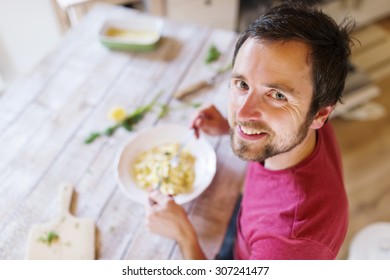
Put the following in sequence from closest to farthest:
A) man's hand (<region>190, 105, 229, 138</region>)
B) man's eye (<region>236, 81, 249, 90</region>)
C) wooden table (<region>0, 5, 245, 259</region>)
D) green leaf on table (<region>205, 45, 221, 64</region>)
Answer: man's eye (<region>236, 81, 249, 90</region>) < wooden table (<region>0, 5, 245, 259</region>) < man's hand (<region>190, 105, 229, 138</region>) < green leaf on table (<region>205, 45, 221, 64</region>)

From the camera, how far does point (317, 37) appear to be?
803 millimetres

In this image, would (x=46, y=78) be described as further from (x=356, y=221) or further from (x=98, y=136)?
(x=356, y=221)

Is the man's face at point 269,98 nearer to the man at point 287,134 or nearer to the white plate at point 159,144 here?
the man at point 287,134

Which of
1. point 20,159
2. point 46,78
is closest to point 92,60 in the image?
point 46,78

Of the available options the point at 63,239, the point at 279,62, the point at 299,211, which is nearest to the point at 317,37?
the point at 279,62

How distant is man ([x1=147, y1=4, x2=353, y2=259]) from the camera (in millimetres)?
811

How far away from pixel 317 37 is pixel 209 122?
1.67 ft

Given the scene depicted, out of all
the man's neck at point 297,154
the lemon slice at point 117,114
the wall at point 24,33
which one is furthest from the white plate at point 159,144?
the wall at point 24,33

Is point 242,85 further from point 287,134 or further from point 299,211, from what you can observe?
point 299,211

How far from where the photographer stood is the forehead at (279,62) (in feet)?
2.61

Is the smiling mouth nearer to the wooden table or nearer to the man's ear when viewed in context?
the man's ear

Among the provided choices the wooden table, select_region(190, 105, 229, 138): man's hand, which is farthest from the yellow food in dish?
select_region(190, 105, 229, 138): man's hand

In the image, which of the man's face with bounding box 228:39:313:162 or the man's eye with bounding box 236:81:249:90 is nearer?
the man's face with bounding box 228:39:313:162

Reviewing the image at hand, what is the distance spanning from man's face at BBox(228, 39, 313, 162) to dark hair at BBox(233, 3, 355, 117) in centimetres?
2
